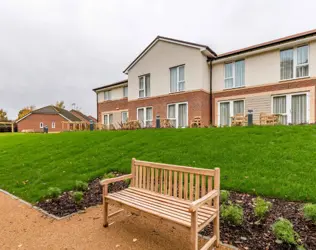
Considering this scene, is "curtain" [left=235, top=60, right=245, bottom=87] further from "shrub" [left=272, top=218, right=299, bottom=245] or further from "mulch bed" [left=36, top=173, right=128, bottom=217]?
"shrub" [left=272, top=218, right=299, bottom=245]

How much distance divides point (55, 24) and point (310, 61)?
19.2 m

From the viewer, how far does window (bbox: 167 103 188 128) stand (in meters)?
16.3

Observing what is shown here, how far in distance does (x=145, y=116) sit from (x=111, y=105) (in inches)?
266

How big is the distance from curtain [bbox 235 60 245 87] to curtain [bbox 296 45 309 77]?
10.9 feet

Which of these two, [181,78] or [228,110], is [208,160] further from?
[181,78]

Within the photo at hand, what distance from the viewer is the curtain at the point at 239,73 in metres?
14.7

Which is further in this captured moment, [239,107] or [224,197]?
[239,107]

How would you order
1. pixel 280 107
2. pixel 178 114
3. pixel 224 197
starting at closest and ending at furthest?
1. pixel 224 197
2. pixel 280 107
3. pixel 178 114

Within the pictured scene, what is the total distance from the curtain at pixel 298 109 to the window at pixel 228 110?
3.11m

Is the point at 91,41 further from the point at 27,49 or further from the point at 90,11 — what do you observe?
the point at 27,49

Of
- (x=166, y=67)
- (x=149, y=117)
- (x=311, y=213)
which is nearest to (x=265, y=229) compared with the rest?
Answer: (x=311, y=213)

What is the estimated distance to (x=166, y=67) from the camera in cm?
1736

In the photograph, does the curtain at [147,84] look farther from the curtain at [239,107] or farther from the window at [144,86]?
the curtain at [239,107]

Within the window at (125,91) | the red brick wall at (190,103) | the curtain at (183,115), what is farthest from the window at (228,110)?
the window at (125,91)
